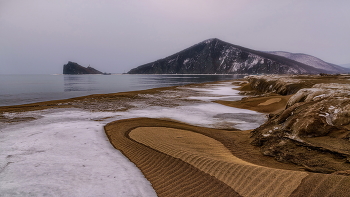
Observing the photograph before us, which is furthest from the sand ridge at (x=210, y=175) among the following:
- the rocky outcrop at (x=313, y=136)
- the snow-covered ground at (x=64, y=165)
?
the rocky outcrop at (x=313, y=136)

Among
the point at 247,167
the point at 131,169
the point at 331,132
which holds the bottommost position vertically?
the point at 131,169

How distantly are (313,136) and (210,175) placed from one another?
416 centimetres

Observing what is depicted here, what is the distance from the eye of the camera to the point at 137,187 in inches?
173

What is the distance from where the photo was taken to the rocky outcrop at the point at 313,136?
5067mm

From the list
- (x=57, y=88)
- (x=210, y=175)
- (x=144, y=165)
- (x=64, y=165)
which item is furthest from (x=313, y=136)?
(x=57, y=88)

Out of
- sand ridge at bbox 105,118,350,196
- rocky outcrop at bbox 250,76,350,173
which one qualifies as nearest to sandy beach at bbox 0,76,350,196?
sand ridge at bbox 105,118,350,196

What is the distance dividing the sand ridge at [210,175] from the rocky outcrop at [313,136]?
3.45 feet

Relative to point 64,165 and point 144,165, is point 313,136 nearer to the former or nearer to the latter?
point 144,165

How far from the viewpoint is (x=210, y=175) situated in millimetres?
4582

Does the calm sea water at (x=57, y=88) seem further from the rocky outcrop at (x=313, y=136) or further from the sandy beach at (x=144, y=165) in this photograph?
the rocky outcrop at (x=313, y=136)

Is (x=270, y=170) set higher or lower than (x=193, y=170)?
higher

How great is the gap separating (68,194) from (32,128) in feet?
24.4

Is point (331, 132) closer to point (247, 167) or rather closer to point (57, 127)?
point (247, 167)

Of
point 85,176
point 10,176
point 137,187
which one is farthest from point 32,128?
point 137,187
